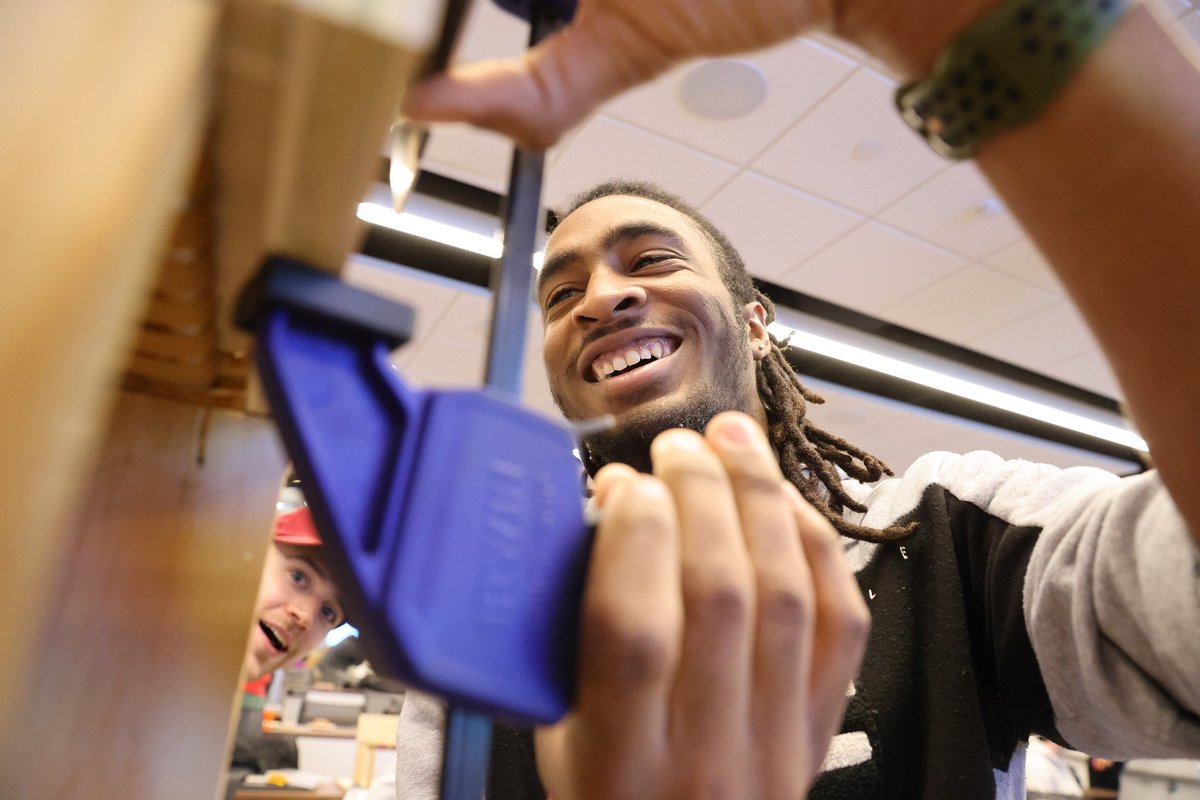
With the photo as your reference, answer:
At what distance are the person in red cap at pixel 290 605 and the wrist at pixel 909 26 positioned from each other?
38.7 inches

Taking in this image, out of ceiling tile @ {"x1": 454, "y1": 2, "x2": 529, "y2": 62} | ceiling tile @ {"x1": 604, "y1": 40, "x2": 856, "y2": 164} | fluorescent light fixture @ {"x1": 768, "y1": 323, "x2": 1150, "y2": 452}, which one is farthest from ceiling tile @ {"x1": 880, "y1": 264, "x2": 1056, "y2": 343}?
ceiling tile @ {"x1": 454, "y1": 2, "x2": 529, "y2": 62}

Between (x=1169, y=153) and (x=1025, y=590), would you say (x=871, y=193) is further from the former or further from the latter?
(x=1169, y=153)

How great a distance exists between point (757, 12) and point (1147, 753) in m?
0.69

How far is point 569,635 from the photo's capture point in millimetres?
299

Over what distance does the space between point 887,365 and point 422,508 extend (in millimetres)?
4350

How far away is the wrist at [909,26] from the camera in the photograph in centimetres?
37

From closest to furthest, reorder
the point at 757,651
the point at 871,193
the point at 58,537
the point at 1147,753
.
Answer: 1. the point at 58,537
2. the point at 757,651
3. the point at 1147,753
4. the point at 871,193

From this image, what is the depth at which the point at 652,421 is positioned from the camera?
103 centimetres

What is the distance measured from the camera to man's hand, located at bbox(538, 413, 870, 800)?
0.29m

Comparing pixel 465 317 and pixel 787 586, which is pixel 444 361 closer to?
pixel 465 317

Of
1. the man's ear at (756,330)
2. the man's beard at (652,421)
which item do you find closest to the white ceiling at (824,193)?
the man's ear at (756,330)

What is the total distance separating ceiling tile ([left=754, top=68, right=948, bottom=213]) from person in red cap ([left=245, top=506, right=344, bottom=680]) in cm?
218

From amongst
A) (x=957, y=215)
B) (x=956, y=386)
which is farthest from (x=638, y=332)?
(x=956, y=386)

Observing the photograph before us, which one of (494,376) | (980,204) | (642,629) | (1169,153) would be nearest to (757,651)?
(642,629)
